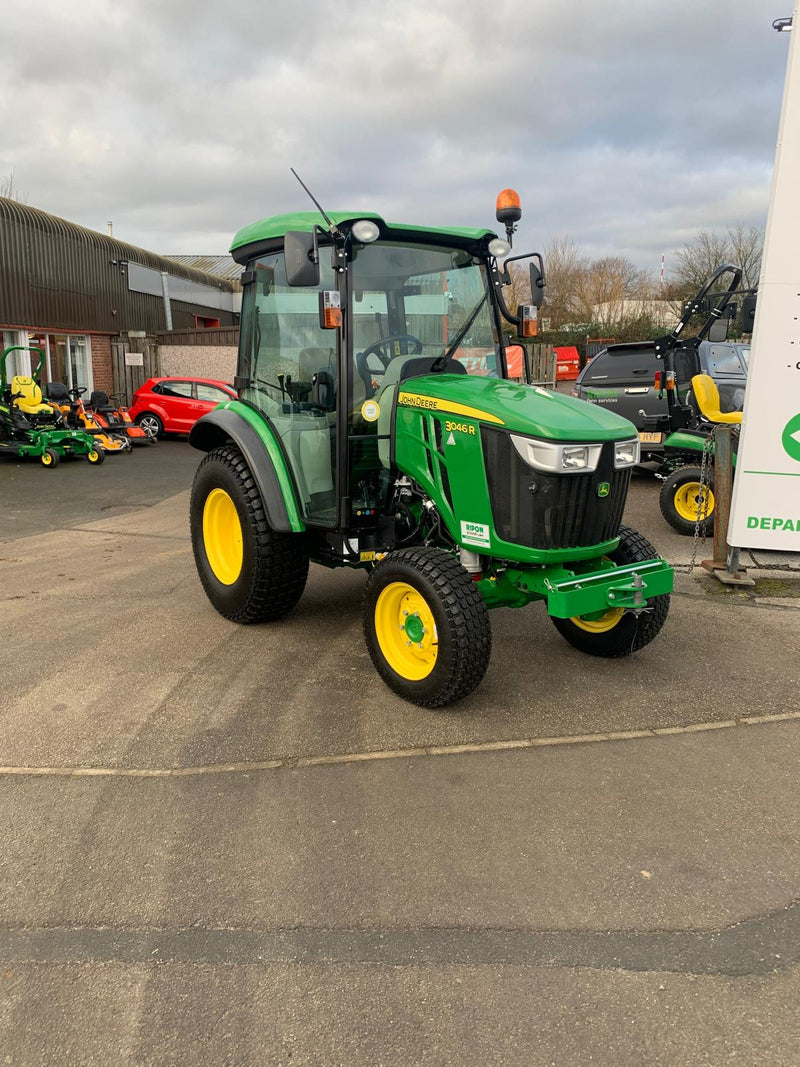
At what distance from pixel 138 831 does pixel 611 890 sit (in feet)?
5.65

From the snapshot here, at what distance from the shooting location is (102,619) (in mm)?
5410

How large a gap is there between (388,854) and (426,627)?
1.30 metres

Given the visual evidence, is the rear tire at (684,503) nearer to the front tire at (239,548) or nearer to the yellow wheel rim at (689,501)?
the yellow wheel rim at (689,501)

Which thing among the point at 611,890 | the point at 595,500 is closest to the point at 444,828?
the point at 611,890

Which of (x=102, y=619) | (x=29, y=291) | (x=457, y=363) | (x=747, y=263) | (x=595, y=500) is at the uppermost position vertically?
(x=747, y=263)

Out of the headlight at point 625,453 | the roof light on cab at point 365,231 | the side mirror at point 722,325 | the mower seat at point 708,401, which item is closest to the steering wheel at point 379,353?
Result: the roof light on cab at point 365,231

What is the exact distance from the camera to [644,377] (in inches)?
440

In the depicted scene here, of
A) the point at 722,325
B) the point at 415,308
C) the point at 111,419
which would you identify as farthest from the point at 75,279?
the point at 415,308

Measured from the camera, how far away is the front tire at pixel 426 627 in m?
3.68

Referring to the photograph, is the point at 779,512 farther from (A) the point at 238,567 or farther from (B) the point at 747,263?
(B) the point at 747,263

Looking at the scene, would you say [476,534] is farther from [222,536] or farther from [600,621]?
[222,536]

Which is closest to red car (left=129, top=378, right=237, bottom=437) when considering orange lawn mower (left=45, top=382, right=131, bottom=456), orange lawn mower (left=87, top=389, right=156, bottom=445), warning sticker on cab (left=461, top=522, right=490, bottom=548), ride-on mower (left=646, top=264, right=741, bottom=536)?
orange lawn mower (left=87, top=389, right=156, bottom=445)

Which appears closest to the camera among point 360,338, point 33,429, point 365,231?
point 365,231

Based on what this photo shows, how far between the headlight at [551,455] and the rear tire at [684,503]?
4840mm
